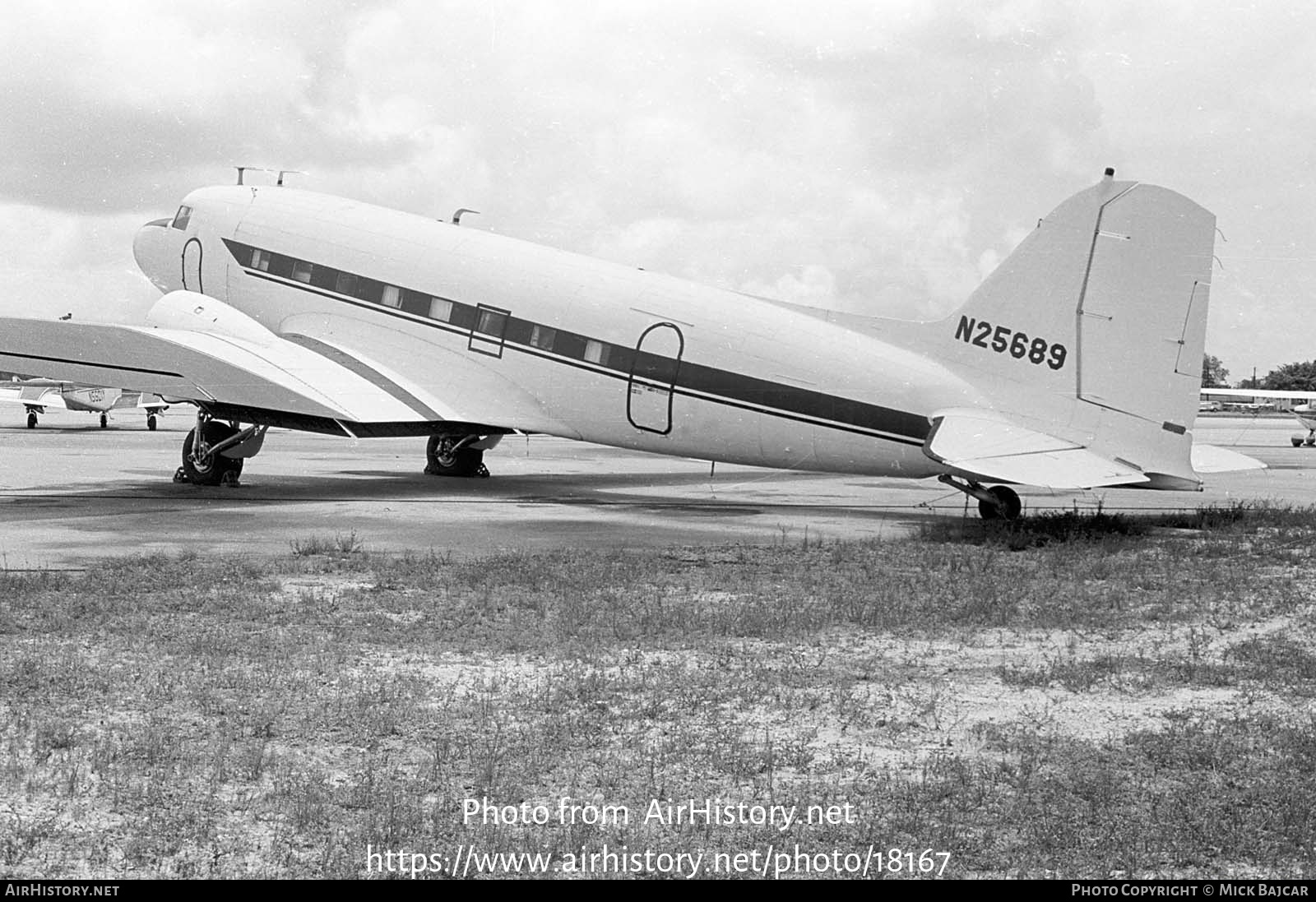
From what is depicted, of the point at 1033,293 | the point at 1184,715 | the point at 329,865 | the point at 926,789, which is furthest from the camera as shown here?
the point at 1033,293

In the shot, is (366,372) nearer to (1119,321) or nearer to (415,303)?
(415,303)

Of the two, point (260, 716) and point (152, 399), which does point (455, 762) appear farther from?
point (152, 399)

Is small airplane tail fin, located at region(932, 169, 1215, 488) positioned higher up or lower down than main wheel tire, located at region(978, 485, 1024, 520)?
higher up

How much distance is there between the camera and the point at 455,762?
6.25m

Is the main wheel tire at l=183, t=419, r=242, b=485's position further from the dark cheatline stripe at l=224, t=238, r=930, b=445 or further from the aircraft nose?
the aircraft nose

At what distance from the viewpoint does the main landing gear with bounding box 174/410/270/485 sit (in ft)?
67.3

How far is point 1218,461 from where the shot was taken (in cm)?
1602

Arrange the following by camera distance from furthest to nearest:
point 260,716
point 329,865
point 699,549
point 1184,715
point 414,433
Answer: point 414,433 → point 699,549 → point 1184,715 → point 260,716 → point 329,865

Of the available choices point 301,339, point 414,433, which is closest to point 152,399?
point 301,339

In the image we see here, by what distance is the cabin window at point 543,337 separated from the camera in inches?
769

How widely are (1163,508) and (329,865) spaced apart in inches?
722

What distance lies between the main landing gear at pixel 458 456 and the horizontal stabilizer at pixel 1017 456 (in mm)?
10787

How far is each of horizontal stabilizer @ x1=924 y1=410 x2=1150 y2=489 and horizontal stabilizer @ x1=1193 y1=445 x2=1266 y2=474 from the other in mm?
1450

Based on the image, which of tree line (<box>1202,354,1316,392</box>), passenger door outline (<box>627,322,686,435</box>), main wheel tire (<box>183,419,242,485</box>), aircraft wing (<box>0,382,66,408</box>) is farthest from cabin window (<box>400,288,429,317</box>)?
tree line (<box>1202,354,1316,392</box>)
